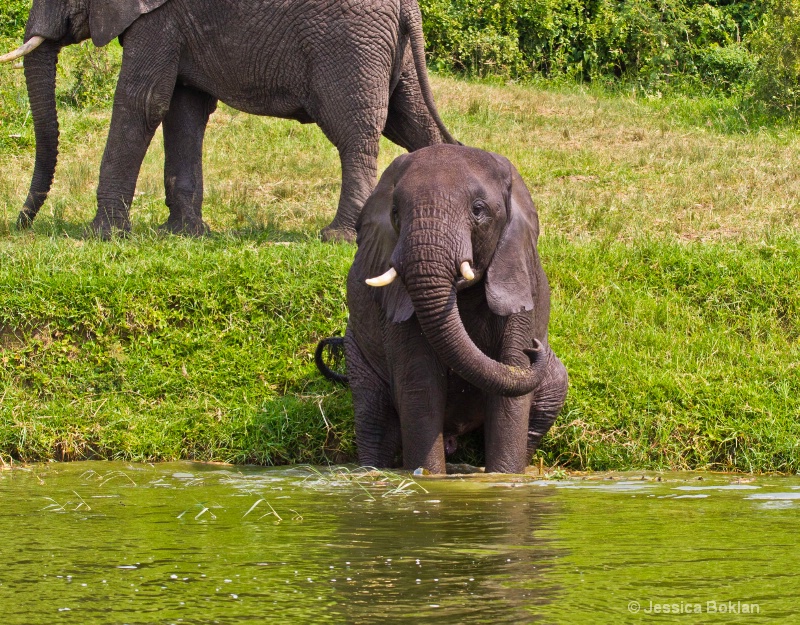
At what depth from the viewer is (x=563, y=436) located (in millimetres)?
7113

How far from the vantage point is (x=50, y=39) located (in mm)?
9766

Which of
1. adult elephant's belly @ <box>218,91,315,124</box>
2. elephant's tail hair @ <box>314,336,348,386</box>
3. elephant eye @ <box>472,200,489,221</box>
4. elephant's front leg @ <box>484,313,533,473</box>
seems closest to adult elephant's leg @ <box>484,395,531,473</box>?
elephant's front leg @ <box>484,313,533,473</box>

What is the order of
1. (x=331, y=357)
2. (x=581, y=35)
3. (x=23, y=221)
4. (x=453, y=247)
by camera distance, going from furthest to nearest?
(x=581, y=35) → (x=23, y=221) → (x=331, y=357) → (x=453, y=247)

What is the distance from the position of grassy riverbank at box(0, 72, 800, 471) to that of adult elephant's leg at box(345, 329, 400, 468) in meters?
0.47

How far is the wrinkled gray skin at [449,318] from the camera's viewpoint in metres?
5.77

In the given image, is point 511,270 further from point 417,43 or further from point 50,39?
point 50,39

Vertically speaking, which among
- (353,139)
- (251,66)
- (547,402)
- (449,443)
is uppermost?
(251,66)

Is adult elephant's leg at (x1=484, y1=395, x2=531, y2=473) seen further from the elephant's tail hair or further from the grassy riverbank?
the elephant's tail hair

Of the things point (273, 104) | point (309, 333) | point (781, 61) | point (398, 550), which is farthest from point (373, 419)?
point (781, 61)

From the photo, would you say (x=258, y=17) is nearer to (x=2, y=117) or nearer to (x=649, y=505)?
(x=649, y=505)

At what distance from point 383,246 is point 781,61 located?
9.23 metres

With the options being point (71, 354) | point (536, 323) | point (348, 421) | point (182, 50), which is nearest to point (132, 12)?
point (182, 50)

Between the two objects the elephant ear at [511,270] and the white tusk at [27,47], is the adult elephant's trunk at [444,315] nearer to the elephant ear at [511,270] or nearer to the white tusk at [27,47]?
the elephant ear at [511,270]

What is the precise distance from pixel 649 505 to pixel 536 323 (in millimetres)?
1293
